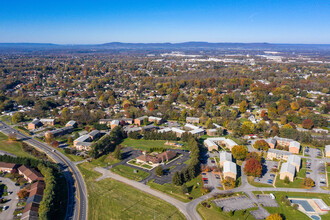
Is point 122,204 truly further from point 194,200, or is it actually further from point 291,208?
point 291,208

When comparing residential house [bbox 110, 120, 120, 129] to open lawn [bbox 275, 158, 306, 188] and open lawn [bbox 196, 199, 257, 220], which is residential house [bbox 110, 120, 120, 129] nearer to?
open lawn [bbox 196, 199, 257, 220]

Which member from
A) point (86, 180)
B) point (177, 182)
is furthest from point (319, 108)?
point (86, 180)

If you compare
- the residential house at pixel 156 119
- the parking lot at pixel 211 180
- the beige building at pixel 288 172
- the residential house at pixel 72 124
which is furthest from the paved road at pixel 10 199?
the beige building at pixel 288 172

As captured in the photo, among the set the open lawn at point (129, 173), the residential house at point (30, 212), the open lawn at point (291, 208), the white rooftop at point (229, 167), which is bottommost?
the open lawn at point (291, 208)

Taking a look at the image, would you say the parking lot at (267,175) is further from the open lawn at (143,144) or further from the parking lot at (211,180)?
the open lawn at (143,144)

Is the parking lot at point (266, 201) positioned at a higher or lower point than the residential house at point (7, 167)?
lower

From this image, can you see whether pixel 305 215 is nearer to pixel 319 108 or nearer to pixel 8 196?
pixel 8 196
